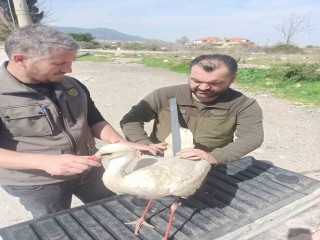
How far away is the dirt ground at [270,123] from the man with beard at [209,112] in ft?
3.06

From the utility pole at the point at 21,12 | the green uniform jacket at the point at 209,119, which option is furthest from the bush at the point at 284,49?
the green uniform jacket at the point at 209,119

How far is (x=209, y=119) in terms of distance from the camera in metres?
2.87

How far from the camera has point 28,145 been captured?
2289 millimetres

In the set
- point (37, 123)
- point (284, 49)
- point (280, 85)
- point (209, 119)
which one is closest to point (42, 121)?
point (37, 123)

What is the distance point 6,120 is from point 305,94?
930 cm

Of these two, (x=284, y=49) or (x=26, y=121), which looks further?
(x=284, y=49)

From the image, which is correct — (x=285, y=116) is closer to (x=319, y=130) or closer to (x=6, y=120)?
(x=319, y=130)

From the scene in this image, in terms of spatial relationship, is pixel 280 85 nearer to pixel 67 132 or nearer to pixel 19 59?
pixel 67 132

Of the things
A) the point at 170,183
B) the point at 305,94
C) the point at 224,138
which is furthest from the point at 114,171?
the point at 305,94

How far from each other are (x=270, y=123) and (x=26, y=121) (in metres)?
6.00

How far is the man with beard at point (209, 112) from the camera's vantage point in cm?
270

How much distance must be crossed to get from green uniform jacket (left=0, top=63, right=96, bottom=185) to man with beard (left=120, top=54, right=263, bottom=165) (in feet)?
1.81

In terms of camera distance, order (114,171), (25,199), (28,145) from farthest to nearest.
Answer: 1. (25,199)
2. (28,145)
3. (114,171)

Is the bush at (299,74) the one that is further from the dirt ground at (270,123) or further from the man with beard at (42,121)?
the man with beard at (42,121)
